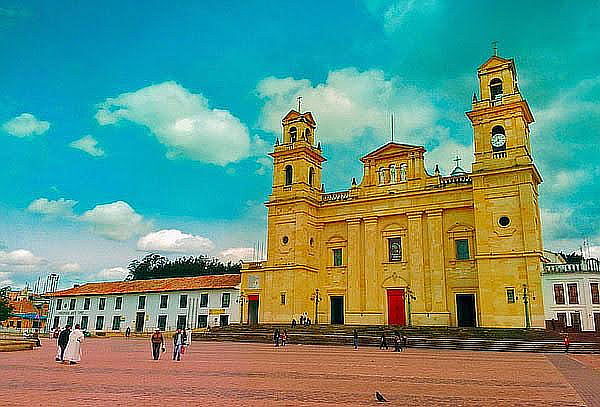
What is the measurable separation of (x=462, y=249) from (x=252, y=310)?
1891cm

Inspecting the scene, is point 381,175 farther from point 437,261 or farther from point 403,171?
point 437,261

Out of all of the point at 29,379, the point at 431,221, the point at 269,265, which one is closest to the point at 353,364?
the point at 29,379

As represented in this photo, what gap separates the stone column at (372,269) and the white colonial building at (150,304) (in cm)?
1322

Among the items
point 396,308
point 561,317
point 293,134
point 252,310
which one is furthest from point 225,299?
point 561,317

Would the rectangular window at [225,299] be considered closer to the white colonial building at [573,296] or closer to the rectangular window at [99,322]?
the rectangular window at [99,322]

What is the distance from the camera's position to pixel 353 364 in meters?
18.3

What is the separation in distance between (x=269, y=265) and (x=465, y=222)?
54.4 feet

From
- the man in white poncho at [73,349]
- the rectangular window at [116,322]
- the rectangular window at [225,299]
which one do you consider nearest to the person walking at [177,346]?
the man in white poncho at [73,349]

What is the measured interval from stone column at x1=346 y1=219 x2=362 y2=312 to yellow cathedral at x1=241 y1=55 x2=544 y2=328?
85mm

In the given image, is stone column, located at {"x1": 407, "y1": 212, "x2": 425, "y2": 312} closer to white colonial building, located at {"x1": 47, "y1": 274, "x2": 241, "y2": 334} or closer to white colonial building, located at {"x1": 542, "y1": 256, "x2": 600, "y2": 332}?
white colonial building, located at {"x1": 542, "y1": 256, "x2": 600, "y2": 332}

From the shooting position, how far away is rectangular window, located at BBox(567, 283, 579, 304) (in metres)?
34.0

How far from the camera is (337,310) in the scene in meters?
42.7

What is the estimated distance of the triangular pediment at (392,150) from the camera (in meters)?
40.8

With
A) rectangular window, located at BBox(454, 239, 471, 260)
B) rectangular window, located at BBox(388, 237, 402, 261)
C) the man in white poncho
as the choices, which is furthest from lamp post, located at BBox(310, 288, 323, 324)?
the man in white poncho
